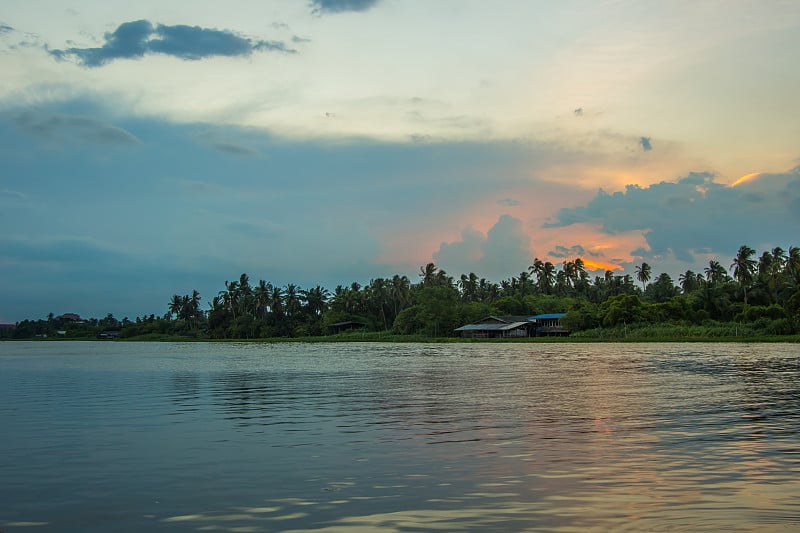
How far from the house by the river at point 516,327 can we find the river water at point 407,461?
102 m

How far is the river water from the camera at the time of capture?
10.4 meters

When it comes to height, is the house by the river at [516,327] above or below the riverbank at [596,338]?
above

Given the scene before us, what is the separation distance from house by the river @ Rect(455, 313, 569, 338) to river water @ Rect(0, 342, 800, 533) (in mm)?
101591

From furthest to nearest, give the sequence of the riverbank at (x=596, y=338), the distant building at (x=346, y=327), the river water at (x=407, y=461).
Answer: the distant building at (x=346, y=327)
the riverbank at (x=596, y=338)
the river water at (x=407, y=461)

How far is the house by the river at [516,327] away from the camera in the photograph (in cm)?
13225

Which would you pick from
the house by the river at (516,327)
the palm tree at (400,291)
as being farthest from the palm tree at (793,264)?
the palm tree at (400,291)

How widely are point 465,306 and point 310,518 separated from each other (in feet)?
467

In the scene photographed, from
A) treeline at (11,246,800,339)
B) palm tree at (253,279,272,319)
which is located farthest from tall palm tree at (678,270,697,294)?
palm tree at (253,279,272,319)

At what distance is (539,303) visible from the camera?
158 metres

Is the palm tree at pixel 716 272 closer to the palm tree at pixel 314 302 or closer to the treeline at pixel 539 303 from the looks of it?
the treeline at pixel 539 303

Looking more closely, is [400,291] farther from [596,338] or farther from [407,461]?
[407,461]

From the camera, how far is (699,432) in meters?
18.3

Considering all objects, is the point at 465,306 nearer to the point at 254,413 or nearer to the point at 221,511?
the point at 254,413

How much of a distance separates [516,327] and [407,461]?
121m
